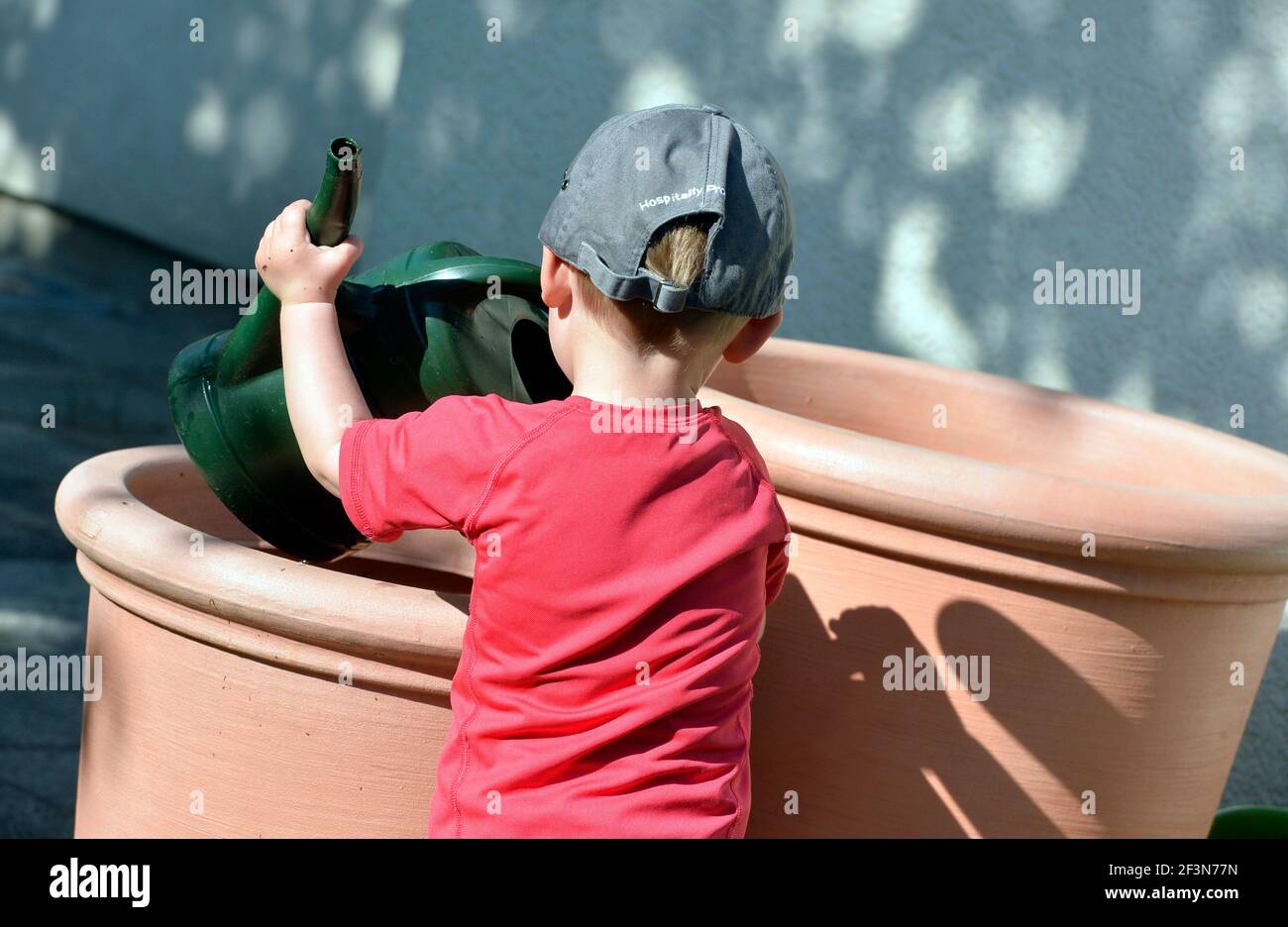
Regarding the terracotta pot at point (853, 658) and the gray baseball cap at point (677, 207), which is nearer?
the gray baseball cap at point (677, 207)

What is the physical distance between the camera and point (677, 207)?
1.12m

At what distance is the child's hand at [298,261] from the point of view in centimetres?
125

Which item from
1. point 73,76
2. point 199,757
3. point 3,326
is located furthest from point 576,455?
point 73,76

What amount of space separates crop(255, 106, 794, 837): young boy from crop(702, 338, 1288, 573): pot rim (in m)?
0.25

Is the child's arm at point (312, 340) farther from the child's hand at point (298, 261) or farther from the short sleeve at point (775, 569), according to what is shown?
the short sleeve at point (775, 569)

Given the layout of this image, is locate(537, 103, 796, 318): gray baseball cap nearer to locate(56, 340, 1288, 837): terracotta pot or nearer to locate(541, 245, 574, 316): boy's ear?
locate(541, 245, 574, 316): boy's ear

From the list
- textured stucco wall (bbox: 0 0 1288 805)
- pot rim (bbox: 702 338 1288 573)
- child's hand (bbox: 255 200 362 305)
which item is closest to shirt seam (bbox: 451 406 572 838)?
child's hand (bbox: 255 200 362 305)

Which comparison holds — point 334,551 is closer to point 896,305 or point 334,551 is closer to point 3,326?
point 896,305

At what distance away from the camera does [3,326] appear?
519 cm

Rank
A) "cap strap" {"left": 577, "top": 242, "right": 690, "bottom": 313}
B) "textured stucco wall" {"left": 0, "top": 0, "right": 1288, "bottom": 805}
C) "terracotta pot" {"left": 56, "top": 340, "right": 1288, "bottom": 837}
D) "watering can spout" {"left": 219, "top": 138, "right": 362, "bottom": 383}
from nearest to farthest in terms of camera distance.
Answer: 1. "cap strap" {"left": 577, "top": 242, "right": 690, "bottom": 313}
2. "watering can spout" {"left": 219, "top": 138, "right": 362, "bottom": 383}
3. "terracotta pot" {"left": 56, "top": 340, "right": 1288, "bottom": 837}
4. "textured stucco wall" {"left": 0, "top": 0, "right": 1288, "bottom": 805}

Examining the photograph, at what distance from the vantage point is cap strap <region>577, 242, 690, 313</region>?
1.11 m

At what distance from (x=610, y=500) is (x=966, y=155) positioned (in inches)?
76.4

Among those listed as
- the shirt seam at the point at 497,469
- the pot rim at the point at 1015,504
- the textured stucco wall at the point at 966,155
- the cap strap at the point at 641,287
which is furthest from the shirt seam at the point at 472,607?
the textured stucco wall at the point at 966,155
